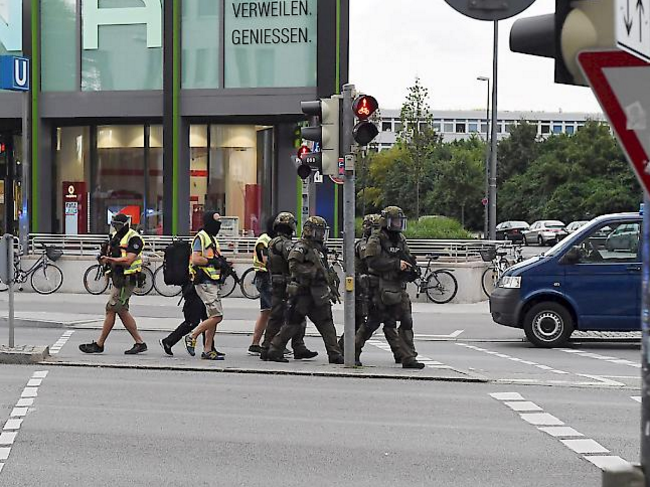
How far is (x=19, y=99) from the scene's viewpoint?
28.3m

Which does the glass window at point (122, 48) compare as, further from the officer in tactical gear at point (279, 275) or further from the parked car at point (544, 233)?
the parked car at point (544, 233)

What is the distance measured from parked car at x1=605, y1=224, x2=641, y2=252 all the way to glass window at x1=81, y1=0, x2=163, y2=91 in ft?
52.1

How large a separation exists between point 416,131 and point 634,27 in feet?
156

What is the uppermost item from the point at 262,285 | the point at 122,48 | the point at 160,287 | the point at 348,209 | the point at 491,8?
the point at 122,48

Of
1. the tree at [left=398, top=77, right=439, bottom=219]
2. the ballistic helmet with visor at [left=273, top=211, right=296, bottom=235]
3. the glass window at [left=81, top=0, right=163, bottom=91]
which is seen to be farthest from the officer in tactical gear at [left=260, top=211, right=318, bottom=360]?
the tree at [left=398, top=77, right=439, bottom=219]

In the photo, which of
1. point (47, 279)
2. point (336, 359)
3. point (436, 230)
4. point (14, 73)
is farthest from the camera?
point (436, 230)

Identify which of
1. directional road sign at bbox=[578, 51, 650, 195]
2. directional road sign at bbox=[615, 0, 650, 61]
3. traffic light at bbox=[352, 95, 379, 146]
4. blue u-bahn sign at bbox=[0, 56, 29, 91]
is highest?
blue u-bahn sign at bbox=[0, 56, 29, 91]

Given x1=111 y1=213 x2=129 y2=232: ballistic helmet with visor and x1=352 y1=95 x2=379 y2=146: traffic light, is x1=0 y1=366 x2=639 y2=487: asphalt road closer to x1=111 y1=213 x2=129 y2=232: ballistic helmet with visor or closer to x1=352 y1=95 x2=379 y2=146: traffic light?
x1=111 y1=213 x2=129 y2=232: ballistic helmet with visor

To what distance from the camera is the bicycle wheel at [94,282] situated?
23781 mm

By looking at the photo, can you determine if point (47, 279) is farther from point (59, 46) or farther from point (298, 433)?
point (298, 433)

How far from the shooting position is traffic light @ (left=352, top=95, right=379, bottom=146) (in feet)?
37.2

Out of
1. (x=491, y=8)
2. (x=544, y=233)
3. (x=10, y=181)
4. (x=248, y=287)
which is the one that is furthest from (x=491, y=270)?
(x=544, y=233)

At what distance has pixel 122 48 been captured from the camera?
28.3 m

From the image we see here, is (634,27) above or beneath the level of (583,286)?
above
